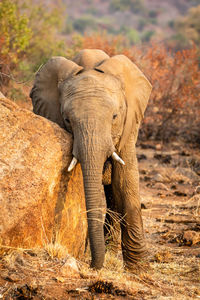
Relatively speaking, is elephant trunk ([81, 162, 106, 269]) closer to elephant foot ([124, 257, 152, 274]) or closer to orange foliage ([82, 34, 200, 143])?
elephant foot ([124, 257, 152, 274])

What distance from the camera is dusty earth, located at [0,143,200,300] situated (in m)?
3.48

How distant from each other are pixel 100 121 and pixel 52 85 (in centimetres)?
113

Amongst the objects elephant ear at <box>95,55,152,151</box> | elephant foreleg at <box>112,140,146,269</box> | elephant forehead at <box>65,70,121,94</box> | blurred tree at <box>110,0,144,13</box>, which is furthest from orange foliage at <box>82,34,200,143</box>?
blurred tree at <box>110,0,144,13</box>

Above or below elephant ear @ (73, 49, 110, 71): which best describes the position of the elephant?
below

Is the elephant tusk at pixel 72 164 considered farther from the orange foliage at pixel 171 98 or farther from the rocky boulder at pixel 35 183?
the orange foliage at pixel 171 98

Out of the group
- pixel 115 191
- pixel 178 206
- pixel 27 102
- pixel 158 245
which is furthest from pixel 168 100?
pixel 115 191

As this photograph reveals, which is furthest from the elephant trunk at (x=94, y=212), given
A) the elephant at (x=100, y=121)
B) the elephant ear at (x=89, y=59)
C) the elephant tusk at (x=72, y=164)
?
the elephant ear at (x=89, y=59)

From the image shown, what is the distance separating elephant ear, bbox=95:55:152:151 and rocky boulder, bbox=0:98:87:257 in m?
0.77

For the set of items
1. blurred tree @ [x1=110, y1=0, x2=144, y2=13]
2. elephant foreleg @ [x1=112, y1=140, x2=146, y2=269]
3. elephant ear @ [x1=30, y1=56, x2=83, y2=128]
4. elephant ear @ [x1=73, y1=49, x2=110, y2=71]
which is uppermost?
elephant ear @ [x1=73, y1=49, x2=110, y2=71]

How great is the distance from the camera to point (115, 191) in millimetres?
5031

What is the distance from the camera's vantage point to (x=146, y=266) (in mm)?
5098

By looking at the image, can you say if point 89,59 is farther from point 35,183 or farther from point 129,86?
point 35,183

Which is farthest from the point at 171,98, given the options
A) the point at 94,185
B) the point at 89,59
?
the point at 94,185

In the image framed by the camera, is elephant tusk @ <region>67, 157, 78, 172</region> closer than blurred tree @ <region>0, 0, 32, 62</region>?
Yes
